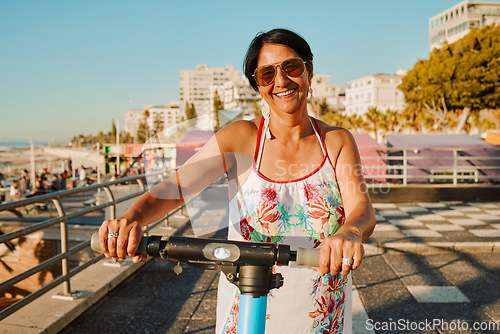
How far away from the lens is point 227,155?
156 centimetres

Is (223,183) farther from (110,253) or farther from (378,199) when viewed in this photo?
(378,199)

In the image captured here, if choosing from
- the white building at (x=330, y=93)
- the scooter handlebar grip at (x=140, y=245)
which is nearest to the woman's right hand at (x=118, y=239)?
the scooter handlebar grip at (x=140, y=245)

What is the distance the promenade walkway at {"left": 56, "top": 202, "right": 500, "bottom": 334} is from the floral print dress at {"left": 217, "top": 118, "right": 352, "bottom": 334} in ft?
6.16

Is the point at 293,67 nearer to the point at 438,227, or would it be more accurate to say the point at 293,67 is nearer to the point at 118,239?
the point at 118,239

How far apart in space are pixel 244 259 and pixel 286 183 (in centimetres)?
53

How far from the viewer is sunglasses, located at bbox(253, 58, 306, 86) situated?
1505mm

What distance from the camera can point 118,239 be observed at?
43.2 inches

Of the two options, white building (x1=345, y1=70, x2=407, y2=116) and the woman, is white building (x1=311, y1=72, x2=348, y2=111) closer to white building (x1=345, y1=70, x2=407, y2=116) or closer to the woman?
white building (x1=345, y1=70, x2=407, y2=116)

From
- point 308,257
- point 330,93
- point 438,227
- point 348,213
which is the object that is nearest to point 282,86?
point 348,213

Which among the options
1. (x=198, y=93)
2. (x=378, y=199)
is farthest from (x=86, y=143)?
(x=378, y=199)

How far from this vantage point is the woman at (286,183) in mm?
1465

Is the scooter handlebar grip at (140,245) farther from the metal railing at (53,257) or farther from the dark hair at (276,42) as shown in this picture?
the metal railing at (53,257)

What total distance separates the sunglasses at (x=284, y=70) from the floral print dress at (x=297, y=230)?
1.24ft

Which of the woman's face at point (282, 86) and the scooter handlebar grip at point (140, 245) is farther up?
the woman's face at point (282, 86)
